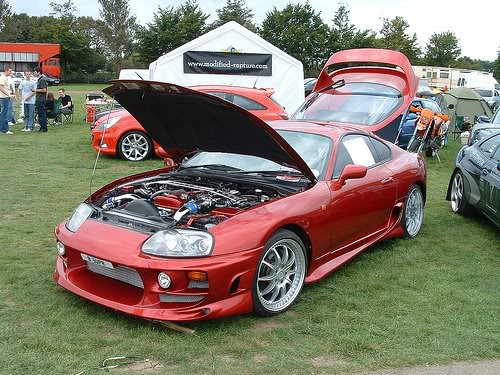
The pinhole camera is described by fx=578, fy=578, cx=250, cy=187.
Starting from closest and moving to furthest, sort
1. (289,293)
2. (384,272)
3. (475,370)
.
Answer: (475,370)
(289,293)
(384,272)

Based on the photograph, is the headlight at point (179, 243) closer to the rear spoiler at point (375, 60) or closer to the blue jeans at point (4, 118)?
the rear spoiler at point (375, 60)

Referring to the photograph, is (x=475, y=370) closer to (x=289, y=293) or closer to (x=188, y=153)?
(x=289, y=293)

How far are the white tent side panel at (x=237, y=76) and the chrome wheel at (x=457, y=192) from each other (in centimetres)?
839

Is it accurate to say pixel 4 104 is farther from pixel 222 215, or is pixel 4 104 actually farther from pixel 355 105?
pixel 222 215

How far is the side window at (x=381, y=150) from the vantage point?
603 cm

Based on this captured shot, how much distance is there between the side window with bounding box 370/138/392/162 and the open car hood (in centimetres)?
149

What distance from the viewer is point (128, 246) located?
3.90m

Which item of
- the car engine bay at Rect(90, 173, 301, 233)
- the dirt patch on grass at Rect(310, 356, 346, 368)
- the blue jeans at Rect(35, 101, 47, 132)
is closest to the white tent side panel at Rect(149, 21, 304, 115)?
the blue jeans at Rect(35, 101, 47, 132)

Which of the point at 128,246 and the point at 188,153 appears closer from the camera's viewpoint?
the point at 128,246

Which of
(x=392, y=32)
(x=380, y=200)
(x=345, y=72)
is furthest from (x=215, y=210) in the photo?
(x=392, y=32)

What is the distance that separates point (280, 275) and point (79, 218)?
160 cm

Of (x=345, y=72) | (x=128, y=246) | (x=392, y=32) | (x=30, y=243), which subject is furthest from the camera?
(x=392, y=32)

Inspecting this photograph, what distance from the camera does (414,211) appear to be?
6512 mm

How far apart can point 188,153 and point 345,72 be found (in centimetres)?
679
